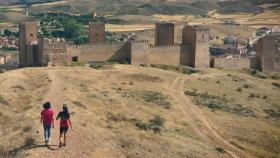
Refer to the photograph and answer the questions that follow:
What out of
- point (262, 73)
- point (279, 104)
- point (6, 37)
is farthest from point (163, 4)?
point (279, 104)

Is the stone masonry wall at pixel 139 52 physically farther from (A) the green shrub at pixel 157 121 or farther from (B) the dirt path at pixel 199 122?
(A) the green shrub at pixel 157 121

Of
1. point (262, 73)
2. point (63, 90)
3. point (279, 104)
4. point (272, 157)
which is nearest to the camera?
point (272, 157)

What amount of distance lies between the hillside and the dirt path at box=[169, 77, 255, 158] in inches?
1.9

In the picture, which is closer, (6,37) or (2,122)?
(2,122)

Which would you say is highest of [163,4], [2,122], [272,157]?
[163,4]

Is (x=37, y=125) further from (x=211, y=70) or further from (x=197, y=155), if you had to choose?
(x=211, y=70)

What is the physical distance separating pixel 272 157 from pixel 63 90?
1010cm

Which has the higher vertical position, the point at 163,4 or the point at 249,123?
the point at 163,4

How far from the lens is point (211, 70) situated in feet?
136

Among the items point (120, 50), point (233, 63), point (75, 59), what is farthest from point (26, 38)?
point (233, 63)

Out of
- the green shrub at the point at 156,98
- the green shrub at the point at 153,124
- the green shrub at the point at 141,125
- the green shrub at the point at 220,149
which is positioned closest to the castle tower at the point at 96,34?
the green shrub at the point at 156,98

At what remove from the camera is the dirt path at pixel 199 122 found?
82.4 ft

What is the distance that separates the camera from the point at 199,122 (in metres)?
28.8

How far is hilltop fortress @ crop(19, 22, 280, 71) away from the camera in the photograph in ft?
120
